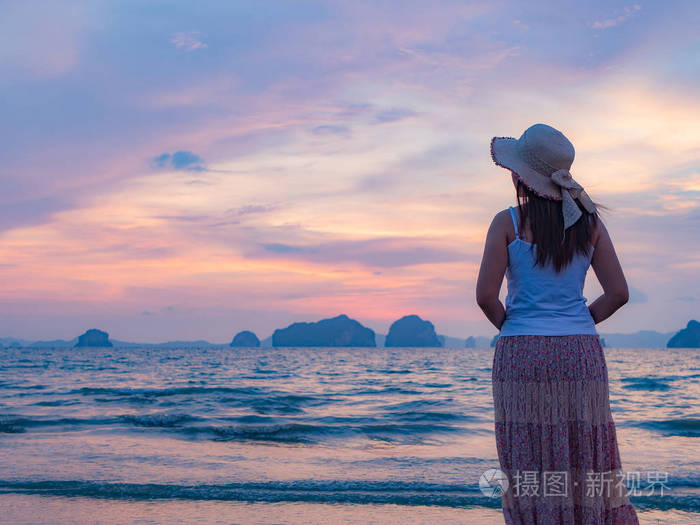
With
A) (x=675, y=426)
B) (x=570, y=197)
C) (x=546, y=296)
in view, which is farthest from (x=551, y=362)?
(x=675, y=426)

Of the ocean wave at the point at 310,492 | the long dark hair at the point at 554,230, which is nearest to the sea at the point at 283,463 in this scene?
the ocean wave at the point at 310,492

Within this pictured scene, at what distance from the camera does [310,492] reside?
643 cm

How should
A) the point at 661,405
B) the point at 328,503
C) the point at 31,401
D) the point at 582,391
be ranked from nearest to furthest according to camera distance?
the point at 582,391 → the point at 328,503 → the point at 661,405 → the point at 31,401

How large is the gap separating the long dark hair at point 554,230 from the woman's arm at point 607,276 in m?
0.08

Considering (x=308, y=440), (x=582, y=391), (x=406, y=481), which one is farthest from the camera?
(x=308, y=440)

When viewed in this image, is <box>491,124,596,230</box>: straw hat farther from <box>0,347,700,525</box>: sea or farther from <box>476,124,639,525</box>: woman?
<box>0,347,700,525</box>: sea

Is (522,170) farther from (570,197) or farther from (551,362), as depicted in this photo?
(551,362)

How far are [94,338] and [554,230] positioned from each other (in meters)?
180

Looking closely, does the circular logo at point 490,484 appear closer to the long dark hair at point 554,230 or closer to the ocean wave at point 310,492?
the ocean wave at point 310,492

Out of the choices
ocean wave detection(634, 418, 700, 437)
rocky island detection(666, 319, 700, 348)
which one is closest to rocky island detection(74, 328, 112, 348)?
rocky island detection(666, 319, 700, 348)

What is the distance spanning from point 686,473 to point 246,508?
531 centimetres

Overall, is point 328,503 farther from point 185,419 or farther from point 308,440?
point 185,419

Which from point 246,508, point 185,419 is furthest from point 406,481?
point 185,419

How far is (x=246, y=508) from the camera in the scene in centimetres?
582
